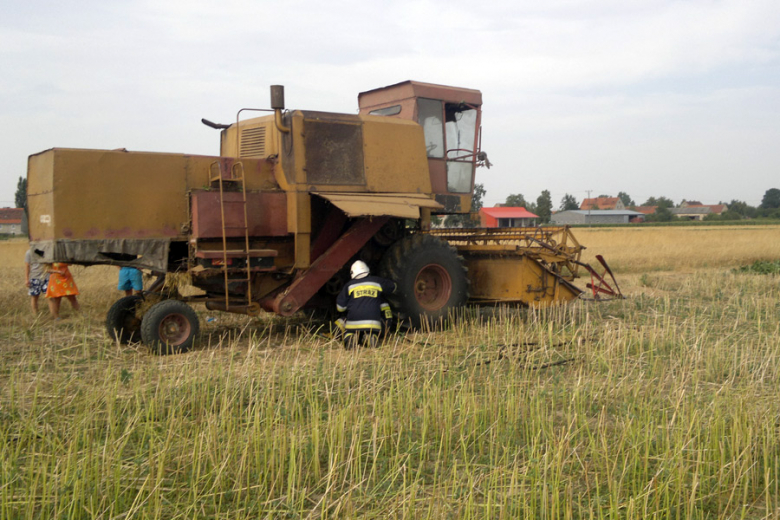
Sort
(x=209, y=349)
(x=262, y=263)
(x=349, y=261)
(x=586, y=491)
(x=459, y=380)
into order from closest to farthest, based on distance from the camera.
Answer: (x=586, y=491)
(x=459, y=380)
(x=209, y=349)
(x=262, y=263)
(x=349, y=261)

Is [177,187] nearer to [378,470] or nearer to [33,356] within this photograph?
[33,356]

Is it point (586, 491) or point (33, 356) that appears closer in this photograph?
point (586, 491)

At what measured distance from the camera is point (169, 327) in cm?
699

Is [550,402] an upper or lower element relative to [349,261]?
lower

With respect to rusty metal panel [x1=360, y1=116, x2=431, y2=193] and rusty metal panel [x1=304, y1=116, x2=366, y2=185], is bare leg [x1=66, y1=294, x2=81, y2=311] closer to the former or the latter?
rusty metal panel [x1=304, y1=116, x2=366, y2=185]

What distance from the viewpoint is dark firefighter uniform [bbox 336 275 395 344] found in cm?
729

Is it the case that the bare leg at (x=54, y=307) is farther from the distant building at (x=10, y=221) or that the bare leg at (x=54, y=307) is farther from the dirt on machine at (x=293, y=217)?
the distant building at (x=10, y=221)

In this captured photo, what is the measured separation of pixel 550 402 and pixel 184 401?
259 centimetres

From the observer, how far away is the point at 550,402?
16.3 ft

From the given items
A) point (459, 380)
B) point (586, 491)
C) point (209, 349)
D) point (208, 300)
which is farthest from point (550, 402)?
point (208, 300)

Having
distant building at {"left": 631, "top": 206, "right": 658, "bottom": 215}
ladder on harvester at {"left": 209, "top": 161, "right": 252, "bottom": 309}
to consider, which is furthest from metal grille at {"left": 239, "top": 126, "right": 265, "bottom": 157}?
distant building at {"left": 631, "top": 206, "right": 658, "bottom": 215}

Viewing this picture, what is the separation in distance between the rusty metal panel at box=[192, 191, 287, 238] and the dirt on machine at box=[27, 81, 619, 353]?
0.04 feet

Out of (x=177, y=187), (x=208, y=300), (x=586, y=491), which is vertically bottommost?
(x=586, y=491)

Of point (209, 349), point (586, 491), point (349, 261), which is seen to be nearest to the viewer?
point (586, 491)
